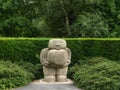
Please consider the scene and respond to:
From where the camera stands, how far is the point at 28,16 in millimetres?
26484

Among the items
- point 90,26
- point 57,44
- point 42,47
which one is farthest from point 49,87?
point 90,26

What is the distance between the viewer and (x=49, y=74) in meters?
12.0

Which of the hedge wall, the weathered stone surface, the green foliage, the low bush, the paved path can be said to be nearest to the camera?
the low bush

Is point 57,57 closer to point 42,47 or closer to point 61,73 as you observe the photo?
point 61,73

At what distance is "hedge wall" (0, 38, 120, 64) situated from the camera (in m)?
13.3

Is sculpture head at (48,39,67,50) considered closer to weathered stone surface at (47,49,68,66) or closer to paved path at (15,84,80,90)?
weathered stone surface at (47,49,68,66)

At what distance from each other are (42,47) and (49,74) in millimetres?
1786

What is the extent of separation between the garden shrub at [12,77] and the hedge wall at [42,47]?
1.55m

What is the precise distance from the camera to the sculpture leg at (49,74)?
1188cm

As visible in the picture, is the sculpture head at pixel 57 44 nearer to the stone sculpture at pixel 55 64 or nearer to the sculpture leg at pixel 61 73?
the stone sculpture at pixel 55 64

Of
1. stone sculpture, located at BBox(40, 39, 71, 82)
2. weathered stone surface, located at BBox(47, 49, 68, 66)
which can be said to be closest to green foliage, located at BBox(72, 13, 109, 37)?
stone sculpture, located at BBox(40, 39, 71, 82)

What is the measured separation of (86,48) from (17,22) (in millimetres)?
11325

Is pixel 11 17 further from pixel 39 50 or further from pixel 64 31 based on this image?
pixel 39 50

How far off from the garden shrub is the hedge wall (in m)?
1.55
